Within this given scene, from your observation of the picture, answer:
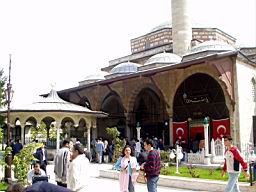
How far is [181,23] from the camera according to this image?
23.3 metres

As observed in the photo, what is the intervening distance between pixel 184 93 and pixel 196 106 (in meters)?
0.90

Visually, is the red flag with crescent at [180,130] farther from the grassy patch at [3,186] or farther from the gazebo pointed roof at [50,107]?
the grassy patch at [3,186]

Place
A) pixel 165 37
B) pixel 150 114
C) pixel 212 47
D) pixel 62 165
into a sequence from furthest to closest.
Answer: pixel 165 37, pixel 150 114, pixel 212 47, pixel 62 165

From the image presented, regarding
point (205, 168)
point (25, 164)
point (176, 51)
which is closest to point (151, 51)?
point (176, 51)

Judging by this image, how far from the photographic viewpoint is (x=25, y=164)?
7.84m

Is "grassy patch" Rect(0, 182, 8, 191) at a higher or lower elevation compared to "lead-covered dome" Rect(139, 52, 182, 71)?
lower

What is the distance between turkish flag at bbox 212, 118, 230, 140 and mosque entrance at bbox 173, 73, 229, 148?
8cm

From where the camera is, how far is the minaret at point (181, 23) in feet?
76.0

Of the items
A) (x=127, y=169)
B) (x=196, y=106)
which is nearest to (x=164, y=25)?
(x=196, y=106)

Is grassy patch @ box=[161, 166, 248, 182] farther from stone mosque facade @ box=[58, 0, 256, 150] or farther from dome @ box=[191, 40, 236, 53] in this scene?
dome @ box=[191, 40, 236, 53]

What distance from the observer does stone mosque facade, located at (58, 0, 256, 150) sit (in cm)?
1656

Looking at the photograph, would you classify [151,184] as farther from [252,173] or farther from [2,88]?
[2,88]

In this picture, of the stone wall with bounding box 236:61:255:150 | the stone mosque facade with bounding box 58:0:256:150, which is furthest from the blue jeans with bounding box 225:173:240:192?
the stone wall with bounding box 236:61:255:150

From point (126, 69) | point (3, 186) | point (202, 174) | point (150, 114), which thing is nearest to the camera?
point (3, 186)
